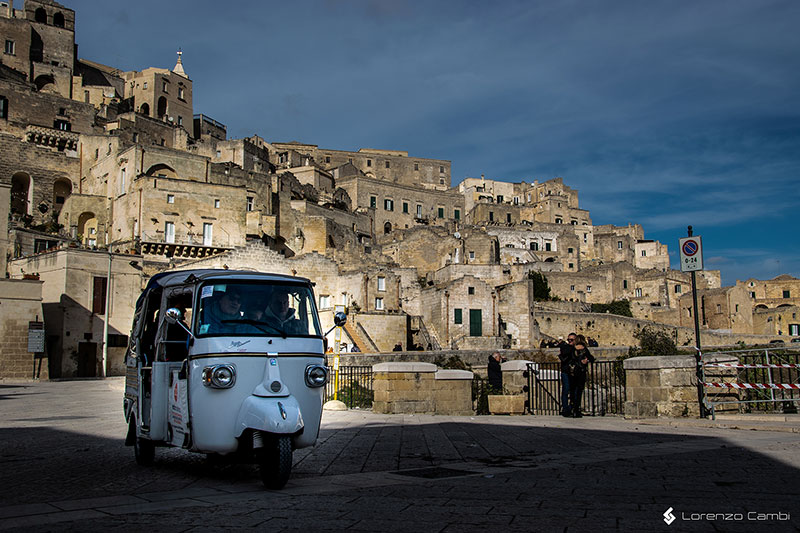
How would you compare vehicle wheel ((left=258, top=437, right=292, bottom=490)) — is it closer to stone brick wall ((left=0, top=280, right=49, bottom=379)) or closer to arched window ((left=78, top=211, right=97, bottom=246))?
stone brick wall ((left=0, top=280, right=49, bottom=379))

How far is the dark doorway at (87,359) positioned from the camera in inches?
1457

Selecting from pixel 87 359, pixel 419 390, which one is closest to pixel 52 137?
pixel 87 359

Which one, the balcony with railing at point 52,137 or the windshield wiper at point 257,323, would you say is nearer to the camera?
the windshield wiper at point 257,323

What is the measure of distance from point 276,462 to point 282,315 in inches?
68.0

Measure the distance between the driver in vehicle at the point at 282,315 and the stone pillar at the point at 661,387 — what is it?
8175mm

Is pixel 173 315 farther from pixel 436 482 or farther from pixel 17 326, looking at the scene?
pixel 17 326

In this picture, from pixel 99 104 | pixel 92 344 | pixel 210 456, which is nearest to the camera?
pixel 210 456

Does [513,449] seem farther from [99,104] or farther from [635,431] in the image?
[99,104]

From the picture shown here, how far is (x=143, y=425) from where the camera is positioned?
8.66 metres

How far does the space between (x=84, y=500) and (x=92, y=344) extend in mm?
33817

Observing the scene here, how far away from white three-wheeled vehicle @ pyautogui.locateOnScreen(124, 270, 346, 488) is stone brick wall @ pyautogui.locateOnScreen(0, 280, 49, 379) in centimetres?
2804

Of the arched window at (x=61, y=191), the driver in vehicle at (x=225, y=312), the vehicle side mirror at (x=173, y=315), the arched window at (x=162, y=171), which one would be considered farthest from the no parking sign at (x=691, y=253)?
the arched window at (x=61, y=191)

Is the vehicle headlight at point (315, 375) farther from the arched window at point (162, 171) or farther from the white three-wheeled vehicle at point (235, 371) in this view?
the arched window at point (162, 171)

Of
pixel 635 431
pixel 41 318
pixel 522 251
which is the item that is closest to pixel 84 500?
pixel 635 431
